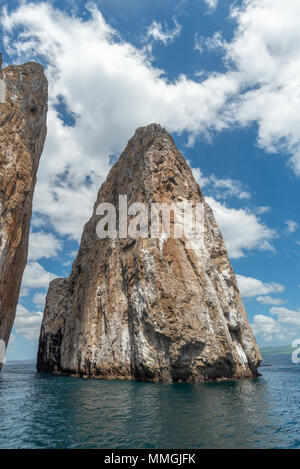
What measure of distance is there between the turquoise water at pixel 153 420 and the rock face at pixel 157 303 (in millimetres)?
7359

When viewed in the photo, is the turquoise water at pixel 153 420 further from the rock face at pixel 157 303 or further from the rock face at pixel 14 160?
the rock face at pixel 14 160

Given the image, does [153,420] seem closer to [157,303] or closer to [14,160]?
[157,303]

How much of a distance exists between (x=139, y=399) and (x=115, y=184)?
3604cm

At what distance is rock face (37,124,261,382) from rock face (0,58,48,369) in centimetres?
1052

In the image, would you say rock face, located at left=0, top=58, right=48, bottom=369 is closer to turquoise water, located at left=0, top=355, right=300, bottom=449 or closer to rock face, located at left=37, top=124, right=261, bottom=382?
rock face, located at left=37, top=124, right=261, bottom=382

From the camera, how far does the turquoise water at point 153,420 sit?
11.4 m

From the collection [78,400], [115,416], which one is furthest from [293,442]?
[78,400]

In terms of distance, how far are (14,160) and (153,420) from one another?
24.7 meters

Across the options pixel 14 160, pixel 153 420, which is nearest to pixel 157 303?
pixel 153 420

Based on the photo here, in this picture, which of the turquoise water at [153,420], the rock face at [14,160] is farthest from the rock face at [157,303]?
the rock face at [14,160]

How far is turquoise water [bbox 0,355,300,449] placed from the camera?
448 inches

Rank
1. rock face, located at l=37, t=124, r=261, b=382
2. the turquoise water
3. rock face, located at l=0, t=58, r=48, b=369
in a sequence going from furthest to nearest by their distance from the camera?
rock face, located at l=37, t=124, r=261, b=382, rock face, located at l=0, t=58, r=48, b=369, the turquoise water

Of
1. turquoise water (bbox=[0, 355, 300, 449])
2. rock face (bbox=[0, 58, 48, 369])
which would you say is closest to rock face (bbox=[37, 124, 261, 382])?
turquoise water (bbox=[0, 355, 300, 449])
